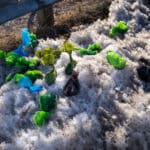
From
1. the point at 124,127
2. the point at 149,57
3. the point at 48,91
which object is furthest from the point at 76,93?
the point at 149,57

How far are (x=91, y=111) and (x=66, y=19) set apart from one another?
249 centimetres

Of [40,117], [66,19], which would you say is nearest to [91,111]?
[40,117]

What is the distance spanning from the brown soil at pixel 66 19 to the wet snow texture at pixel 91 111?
107 centimetres

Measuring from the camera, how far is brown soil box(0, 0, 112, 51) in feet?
21.6

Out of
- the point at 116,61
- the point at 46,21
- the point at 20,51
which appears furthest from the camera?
the point at 46,21

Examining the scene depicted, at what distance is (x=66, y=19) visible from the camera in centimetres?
699

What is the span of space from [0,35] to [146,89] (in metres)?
2.91

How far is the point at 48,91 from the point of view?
5.13m

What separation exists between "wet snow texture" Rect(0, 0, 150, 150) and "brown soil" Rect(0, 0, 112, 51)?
1.07 metres

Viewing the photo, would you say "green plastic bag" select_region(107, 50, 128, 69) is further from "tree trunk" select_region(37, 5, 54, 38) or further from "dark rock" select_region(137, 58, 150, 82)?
"tree trunk" select_region(37, 5, 54, 38)

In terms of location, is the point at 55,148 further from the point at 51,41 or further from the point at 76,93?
the point at 51,41

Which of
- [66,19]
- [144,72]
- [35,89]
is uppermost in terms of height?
[35,89]

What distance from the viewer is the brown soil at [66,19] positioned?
6590 mm

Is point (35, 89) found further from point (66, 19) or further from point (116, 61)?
point (66, 19)
